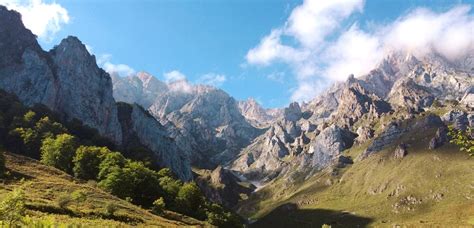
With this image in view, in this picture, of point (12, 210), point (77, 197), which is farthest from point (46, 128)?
point (12, 210)

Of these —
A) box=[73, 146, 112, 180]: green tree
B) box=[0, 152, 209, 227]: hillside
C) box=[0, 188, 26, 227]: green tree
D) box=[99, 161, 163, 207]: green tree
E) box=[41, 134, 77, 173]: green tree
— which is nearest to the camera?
box=[0, 188, 26, 227]: green tree

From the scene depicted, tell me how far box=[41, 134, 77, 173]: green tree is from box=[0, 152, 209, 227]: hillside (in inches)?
718

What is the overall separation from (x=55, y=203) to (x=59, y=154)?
65.0 m

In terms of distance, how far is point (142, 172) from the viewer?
11331 cm

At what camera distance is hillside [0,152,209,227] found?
5528 centimetres

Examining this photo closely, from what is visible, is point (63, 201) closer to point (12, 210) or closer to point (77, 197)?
point (77, 197)

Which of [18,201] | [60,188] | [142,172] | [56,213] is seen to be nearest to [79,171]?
[142,172]

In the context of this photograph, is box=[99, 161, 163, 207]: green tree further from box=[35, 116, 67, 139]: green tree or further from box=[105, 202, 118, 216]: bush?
box=[35, 116, 67, 139]: green tree

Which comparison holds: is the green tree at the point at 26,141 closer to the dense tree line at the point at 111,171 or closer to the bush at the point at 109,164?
the dense tree line at the point at 111,171

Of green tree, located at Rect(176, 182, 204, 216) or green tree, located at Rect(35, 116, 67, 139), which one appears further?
green tree, located at Rect(35, 116, 67, 139)

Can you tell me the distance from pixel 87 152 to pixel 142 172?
20.7 m

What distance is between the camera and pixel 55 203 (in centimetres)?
6156

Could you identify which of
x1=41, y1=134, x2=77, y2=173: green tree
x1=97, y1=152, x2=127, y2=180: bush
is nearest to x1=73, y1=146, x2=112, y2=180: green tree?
x1=41, y1=134, x2=77, y2=173: green tree

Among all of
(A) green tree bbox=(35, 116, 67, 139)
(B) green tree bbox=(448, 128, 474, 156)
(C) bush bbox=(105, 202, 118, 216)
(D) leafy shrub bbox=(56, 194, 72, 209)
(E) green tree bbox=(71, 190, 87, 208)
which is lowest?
(B) green tree bbox=(448, 128, 474, 156)
